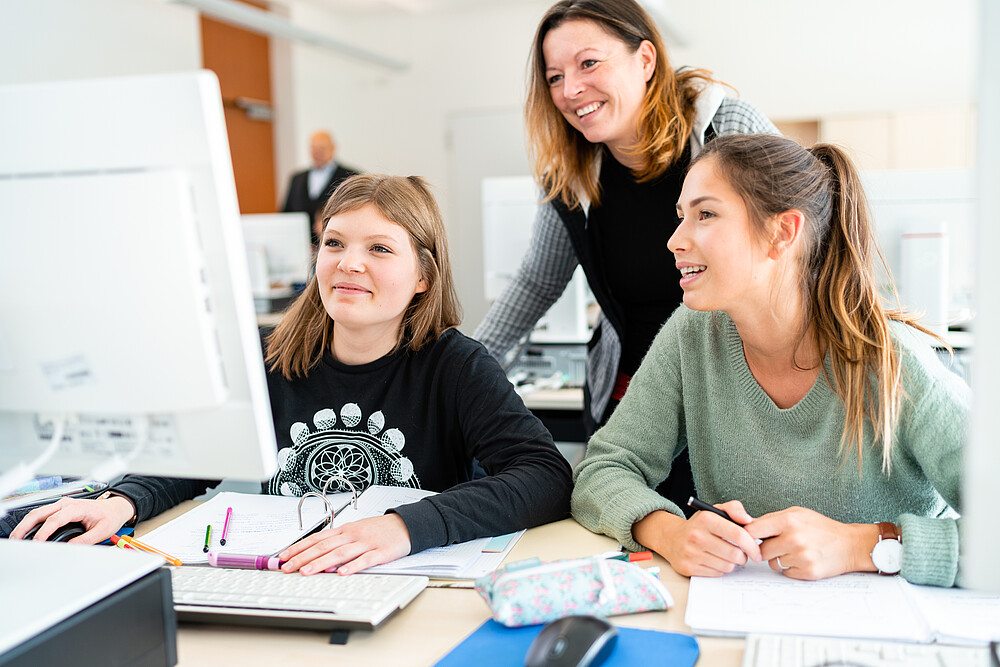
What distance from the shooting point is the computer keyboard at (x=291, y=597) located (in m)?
0.93

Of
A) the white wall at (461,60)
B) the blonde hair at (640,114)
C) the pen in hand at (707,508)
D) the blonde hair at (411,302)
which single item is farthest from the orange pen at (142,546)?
the white wall at (461,60)

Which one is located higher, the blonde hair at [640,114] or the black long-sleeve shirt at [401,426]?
the blonde hair at [640,114]

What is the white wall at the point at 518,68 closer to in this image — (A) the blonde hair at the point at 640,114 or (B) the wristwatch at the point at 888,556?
(A) the blonde hair at the point at 640,114

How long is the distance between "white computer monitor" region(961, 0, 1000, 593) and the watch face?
14.9 inches

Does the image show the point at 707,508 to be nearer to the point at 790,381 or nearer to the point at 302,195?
the point at 790,381

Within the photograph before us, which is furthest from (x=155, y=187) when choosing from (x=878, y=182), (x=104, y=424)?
(x=878, y=182)

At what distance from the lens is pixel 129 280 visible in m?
0.77

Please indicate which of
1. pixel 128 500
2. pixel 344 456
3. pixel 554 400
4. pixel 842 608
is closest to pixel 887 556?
pixel 842 608

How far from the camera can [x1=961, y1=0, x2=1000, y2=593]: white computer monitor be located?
2.05 ft

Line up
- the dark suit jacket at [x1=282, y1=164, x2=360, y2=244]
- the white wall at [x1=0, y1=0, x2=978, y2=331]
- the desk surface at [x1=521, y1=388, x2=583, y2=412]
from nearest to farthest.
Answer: the desk surface at [x1=521, y1=388, x2=583, y2=412] → the white wall at [x1=0, y1=0, x2=978, y2=331] → the dark suit jacket at [x1=282, y1=164, x2=360, y2=244]

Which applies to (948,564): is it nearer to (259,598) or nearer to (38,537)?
(259,598)

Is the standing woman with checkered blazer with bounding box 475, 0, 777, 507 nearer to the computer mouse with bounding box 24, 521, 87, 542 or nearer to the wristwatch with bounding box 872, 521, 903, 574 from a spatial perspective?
the wristwatch with bounding box 872, 521, 903, 574

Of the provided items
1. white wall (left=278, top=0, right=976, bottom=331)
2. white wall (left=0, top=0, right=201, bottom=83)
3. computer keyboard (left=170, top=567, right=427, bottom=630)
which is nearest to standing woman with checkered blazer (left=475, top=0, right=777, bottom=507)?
computer keyboard (left=170, top=567, right=427, bottom=630)

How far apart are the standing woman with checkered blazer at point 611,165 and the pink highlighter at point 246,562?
2.62 feet
